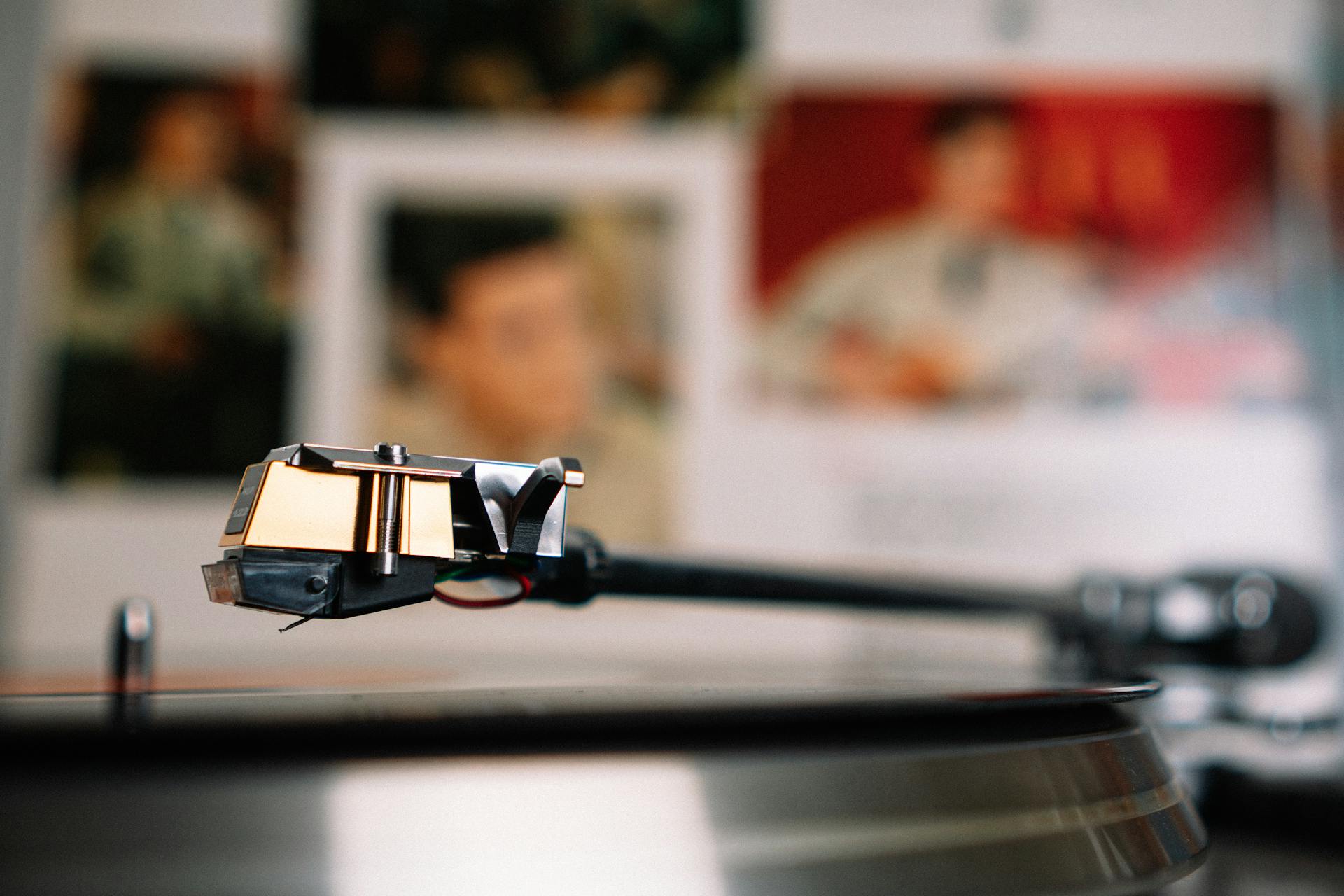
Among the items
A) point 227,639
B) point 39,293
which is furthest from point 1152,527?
point 39,293

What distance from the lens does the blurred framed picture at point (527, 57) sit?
167cm

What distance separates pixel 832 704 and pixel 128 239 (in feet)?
5.73

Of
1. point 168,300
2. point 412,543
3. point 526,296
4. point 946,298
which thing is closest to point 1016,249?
point 946,298

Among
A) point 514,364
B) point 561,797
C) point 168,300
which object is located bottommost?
point 561,797

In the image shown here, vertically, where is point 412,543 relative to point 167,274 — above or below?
below

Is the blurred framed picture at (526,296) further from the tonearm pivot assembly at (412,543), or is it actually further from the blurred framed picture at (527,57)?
the tonearm pivot assembly at (412,543)

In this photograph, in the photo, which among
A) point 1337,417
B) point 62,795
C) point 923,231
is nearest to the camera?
point 62,795

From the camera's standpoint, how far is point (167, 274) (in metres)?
1.68

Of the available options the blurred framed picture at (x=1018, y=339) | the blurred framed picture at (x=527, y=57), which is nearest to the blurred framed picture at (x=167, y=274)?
the blurred framed picture at (x=527, y=57)

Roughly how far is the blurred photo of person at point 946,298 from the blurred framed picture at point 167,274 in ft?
2.57

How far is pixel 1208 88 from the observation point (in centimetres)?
164

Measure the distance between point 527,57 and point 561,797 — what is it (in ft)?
5.40

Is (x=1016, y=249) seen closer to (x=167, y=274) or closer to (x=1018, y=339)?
(x=1018, y=339)

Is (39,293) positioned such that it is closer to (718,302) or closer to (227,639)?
(227,639)
